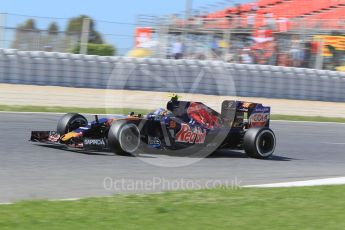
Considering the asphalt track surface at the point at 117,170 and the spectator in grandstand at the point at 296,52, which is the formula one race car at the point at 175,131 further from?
the spectator in grandstand at the point at 296,52

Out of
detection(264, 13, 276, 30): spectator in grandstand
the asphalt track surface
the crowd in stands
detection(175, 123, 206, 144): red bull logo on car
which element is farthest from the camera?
detection(264, 13, 276, 30): spectator in grandstand

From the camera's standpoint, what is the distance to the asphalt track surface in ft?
23.1

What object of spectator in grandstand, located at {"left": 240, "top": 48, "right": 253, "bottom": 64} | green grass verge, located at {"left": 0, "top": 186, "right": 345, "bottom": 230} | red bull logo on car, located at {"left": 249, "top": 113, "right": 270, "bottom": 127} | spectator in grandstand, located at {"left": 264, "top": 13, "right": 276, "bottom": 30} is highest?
spectator in grandstand, located at {"left": 264, "top": 13, "right": 276, "bottom": 30}

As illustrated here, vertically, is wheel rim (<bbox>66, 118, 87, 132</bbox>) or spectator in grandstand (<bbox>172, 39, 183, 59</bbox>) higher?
spectator in grandstand (<bbox>172, 39, 183, 59</bbox>)

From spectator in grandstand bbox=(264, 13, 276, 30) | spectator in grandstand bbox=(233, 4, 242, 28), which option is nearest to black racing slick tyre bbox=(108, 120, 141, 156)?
spectator in grandstand bbox=(264, 13, 276, 30)

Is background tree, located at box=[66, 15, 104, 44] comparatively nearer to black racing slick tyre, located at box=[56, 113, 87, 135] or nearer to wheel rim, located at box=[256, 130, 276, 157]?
black racing slick tyre, located at box=[56, 113, 87, 135]

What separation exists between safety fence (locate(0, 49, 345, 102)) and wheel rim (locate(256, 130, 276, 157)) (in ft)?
27.7

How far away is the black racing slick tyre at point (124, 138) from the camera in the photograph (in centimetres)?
903

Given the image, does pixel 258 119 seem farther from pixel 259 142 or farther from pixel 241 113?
pixel 259 142

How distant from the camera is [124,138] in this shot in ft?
30.1

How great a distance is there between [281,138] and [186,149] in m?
4.18

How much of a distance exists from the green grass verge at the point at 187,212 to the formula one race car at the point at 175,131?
2561 mm

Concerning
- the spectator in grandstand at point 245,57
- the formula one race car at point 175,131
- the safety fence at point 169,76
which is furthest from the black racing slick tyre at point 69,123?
the spectator in grandstand at point 245,57

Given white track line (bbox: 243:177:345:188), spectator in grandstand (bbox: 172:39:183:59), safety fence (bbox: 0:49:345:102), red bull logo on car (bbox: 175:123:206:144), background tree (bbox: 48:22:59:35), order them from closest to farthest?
white track line (bbox: 243:177:345:188)
red bull logo on car (bbox: 175:123:206:144)
safety fence (bbox: 0:49:345:102)
background tree (bbox: 48:22:59:35)
spectator in grandstand (bbox: 172:39:183:59)
